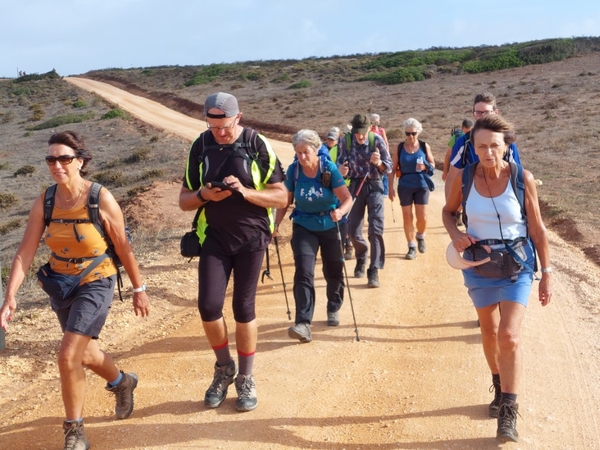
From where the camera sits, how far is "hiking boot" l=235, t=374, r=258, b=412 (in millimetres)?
5305

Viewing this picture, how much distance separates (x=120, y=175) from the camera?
2198 cm

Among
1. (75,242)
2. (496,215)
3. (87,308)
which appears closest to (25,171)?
(75,242)

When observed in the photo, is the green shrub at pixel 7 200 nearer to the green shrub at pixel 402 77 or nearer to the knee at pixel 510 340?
the knee at pixel 510 340

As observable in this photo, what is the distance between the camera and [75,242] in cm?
467

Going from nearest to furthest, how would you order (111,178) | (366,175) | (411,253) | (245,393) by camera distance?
1. (245,393)
2. (366,175)
3. (411,253)
4. (111,178)

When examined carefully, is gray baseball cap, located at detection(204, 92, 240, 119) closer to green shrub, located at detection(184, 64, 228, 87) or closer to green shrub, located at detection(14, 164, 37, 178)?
green shrub, located at detection(14, 164, 37, 178)

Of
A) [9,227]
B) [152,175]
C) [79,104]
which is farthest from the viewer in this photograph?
[79,104]

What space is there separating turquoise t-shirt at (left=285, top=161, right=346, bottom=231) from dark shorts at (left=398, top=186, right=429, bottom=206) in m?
3.32

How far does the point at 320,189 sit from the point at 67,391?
127 inches

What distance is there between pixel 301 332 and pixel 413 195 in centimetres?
407

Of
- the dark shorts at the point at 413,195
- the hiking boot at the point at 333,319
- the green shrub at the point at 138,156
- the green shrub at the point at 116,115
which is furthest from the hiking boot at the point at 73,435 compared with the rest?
the green shrub at the point at 116,115

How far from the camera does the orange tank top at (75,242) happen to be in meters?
4.67

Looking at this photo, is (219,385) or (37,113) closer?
(219,385)

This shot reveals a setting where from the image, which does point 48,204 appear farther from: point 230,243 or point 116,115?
point 116,115
